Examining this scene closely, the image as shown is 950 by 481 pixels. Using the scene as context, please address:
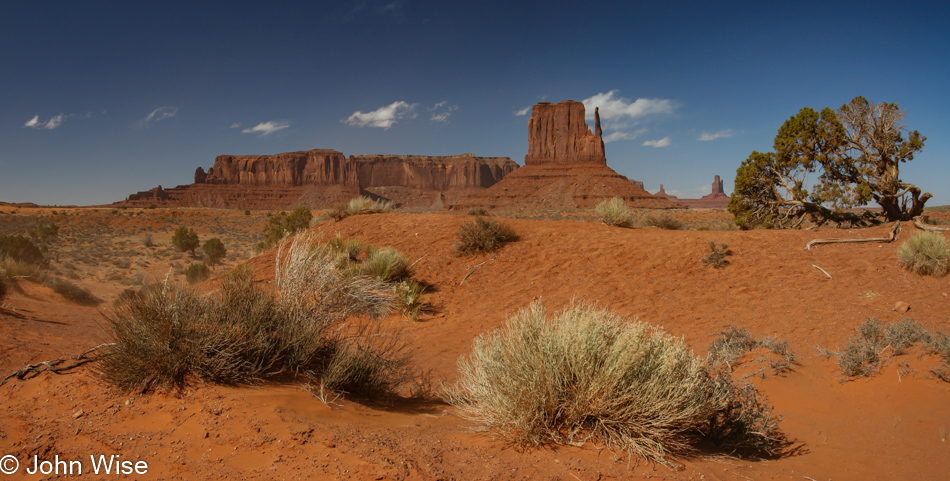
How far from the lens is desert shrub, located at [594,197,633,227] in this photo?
13.6 metres

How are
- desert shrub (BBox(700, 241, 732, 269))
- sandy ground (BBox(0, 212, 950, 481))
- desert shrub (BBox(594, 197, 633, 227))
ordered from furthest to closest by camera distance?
desert shrub (BBox(594, 197, 633, 227))
desert shrub (BBox(700, 241, 732, 269))
sandy ground (BBox(0, 212, 950, 481))

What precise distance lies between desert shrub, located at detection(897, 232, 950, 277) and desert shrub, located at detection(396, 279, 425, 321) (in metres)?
9.51

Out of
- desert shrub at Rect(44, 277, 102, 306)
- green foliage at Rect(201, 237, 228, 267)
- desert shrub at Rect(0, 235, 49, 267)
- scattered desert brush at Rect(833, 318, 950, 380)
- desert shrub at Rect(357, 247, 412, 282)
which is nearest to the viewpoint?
scattered desert brush at Rect(833, 318, 950, 380)

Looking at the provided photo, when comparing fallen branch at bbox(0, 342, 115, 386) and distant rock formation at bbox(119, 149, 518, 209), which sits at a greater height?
distant rock formation at bbox(119, 149, 518, 209)

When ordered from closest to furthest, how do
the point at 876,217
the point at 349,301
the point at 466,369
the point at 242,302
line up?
1. the point at 466,369
2. the point at 242,302
3. the point at 349,301
4. the point at 876,217

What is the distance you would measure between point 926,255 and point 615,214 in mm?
6730

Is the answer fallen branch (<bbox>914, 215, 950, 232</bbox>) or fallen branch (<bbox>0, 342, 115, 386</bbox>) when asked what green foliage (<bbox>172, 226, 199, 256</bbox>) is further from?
fallen branch (<bbox>914, 215, 950, 232</bbox>)

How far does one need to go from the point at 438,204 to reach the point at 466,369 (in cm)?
13972

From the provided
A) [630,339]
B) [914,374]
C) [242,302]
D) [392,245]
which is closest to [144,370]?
[242,302]

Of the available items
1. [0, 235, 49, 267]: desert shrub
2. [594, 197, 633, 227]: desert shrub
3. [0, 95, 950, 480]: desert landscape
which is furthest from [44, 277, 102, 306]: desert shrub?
[594, 197, 633, 227]: desert shrub

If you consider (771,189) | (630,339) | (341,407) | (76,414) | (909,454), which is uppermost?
(771,189)

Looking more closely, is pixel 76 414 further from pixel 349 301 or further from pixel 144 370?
pixel 349 301

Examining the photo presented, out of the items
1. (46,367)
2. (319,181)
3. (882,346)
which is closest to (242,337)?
(46,367)

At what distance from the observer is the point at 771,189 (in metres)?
15.3
